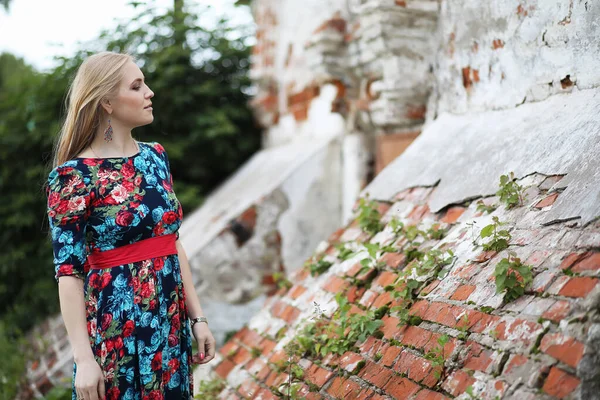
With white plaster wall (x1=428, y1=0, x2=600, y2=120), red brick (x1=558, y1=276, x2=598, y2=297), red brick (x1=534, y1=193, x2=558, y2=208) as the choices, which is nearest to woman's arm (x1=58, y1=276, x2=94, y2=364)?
red brick (x1=558, y1=276, x2=598, y2=297)

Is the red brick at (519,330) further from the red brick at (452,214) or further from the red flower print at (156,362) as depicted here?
the red flower print at (156,362)

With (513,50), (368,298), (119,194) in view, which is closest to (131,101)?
(119,194)

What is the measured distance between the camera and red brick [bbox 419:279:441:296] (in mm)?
2384

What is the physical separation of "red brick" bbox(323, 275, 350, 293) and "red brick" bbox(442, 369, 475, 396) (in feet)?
3.57

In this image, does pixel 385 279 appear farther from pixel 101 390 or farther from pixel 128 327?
pixel 101 390

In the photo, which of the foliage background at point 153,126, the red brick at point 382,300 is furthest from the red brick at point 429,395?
the foliage background at point 153,126

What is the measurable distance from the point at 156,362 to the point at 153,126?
4.86 m

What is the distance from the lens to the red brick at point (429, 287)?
2384 mm

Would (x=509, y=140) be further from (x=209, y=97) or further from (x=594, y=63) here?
(x=209, y=97)

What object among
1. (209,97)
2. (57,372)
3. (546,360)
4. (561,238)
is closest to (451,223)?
(561,238)

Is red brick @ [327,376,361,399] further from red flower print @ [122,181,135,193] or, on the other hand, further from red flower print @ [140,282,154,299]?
red flower print @ [122,181,135,193]

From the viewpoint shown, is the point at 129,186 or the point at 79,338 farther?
the point at 129,186

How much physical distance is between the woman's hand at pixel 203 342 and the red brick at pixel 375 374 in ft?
2.01

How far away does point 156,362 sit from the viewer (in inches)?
89.0
